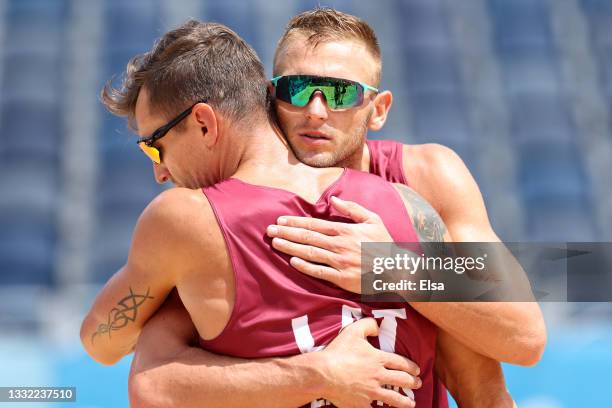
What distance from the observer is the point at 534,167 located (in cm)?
693

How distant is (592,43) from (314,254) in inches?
258

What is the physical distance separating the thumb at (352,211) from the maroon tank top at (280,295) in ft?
0.05

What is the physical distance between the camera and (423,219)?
79.6 inches

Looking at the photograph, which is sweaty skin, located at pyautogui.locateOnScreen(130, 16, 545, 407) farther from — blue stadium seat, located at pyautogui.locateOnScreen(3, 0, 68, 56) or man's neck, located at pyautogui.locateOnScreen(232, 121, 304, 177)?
blue stadium seat, located at pyautogui.locateOnScreen(3, 0, 68, 56)

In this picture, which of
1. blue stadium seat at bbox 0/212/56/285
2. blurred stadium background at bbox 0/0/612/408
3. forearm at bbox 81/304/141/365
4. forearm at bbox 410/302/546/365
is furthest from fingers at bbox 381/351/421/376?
blue stadium seat at bbox 0/212/56/285

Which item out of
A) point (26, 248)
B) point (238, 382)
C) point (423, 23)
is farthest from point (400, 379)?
point (423, 23)

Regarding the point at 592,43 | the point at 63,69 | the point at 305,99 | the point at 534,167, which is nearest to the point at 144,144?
the point at 305,99

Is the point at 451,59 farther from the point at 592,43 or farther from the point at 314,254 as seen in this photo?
the point at 314,254

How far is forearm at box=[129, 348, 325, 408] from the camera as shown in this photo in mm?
1813

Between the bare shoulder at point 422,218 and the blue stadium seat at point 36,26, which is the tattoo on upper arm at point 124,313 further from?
the blue stadium seat at point 36,26

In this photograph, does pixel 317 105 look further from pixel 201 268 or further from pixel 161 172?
pixel 201 268

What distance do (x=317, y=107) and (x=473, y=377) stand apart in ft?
2.43

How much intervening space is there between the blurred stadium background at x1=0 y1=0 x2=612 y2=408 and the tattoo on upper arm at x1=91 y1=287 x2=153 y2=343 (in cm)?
320

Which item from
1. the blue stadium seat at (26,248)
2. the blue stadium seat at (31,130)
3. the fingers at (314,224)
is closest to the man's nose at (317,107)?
the fingers at (314,224)
